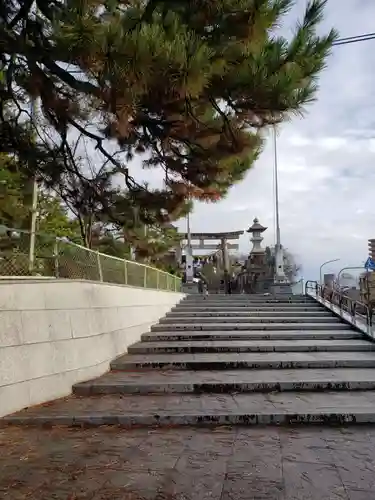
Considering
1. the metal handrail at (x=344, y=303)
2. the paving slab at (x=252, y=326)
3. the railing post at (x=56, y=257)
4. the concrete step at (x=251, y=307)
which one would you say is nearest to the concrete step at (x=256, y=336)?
the metal handrail at (x=344, y=303)

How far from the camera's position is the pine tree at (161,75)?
3770 millimetres

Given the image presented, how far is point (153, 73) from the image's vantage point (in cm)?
392

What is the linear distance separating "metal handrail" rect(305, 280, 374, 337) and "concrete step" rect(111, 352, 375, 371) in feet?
6.81

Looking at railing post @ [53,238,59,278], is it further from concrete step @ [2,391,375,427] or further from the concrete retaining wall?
concrete step @ [2,391,375,427]

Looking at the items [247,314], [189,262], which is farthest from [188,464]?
[189,262]

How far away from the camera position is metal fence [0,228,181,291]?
602 cm

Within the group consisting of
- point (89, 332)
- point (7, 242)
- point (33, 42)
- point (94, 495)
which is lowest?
point (94, 495)

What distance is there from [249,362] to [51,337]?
10.2 feet

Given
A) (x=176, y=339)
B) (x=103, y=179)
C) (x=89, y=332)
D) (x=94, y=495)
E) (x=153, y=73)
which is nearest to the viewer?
(x=94, y=495)

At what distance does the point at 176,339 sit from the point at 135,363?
2219mm

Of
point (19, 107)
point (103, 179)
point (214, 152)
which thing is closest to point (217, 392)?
point (214, 152)

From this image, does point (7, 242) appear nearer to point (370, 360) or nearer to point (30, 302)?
point (30, 302)

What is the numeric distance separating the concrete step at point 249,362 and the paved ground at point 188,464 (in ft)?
9.07

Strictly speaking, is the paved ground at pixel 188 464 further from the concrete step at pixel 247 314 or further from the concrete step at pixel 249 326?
the concrete step at pixel 247 314
